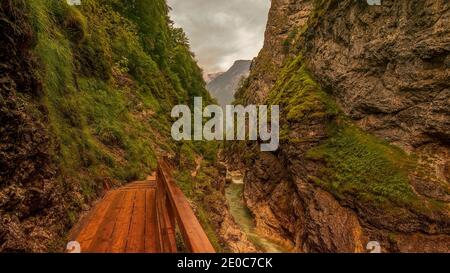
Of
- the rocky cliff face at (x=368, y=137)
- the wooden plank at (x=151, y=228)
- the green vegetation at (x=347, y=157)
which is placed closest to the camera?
the wooden plank at (x=151, y=228)

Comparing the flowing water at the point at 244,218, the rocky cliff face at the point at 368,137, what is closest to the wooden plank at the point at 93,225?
the flowing water at the point at 244,218

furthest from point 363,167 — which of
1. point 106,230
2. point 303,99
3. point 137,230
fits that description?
point 106,230

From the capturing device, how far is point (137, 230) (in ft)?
18.6

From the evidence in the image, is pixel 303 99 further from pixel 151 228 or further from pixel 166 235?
pixel 166 235

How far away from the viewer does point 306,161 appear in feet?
73.3

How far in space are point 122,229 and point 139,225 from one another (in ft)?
1.15

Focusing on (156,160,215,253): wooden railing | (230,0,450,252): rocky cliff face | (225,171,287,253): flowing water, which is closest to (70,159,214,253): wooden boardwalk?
(156,160,215,253): wooden railing

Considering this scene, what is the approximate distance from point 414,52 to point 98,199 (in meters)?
21.1

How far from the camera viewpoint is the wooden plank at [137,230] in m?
4.89

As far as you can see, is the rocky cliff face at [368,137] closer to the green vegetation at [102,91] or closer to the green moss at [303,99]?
the green moss at [303,99]

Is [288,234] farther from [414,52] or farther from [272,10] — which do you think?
[272,10]

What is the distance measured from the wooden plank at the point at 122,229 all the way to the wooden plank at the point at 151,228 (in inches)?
15.3

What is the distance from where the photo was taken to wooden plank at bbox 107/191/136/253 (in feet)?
16.2
